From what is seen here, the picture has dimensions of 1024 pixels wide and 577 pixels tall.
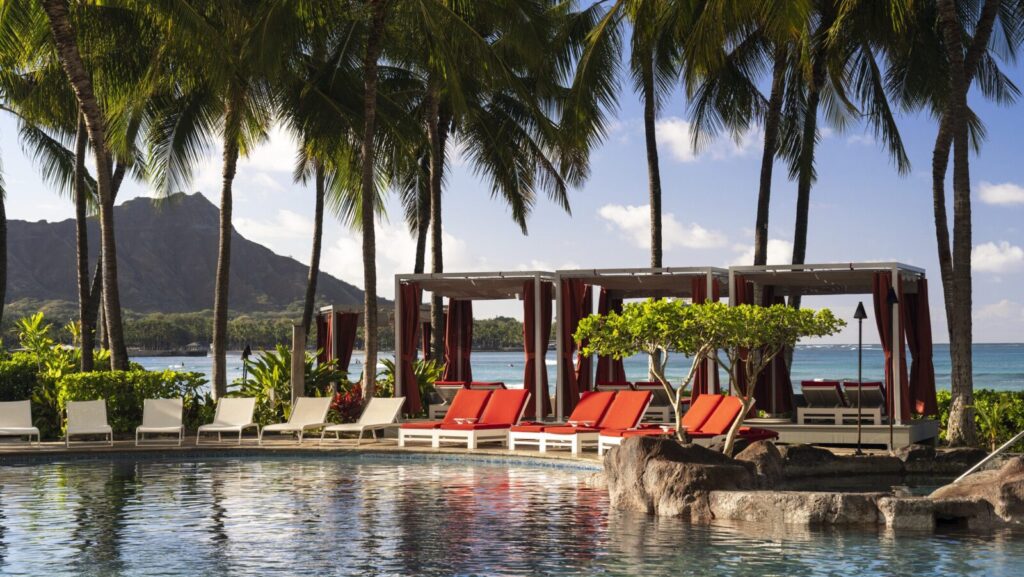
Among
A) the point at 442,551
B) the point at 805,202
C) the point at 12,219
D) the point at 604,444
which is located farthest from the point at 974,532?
the point at 12,219

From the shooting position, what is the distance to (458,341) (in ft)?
71.9

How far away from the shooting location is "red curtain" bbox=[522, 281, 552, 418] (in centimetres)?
1731

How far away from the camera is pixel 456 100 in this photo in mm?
18016

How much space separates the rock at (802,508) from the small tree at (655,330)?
2.38 m

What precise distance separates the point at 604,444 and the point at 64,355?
1060cm

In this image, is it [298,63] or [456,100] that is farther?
[298,63]

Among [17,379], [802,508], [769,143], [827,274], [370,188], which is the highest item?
[769,143]

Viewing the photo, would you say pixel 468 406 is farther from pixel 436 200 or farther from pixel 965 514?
pixel 965 514

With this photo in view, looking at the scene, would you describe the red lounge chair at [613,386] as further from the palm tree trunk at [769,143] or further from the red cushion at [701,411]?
the red cushion at [701,411]

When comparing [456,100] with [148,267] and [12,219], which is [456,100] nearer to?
[148,267]

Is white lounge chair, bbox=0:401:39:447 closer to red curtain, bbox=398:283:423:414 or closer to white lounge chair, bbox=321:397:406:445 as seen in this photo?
white lounge chair, bbox=321:397:406:445

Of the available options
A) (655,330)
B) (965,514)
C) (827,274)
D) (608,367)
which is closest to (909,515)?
(965,514)

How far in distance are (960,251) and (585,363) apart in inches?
257

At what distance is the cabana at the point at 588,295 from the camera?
16.4 m
